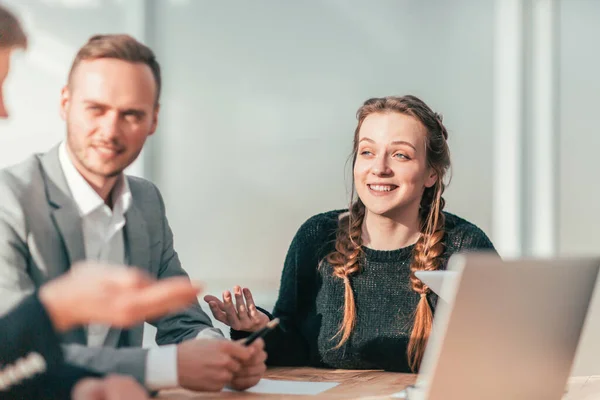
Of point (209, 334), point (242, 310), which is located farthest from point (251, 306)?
point (209, 334)

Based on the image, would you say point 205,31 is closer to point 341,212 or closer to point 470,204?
point 341,212

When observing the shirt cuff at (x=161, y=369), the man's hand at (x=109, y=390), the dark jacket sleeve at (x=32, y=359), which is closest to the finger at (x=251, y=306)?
the shirt cuff at (x=161, y=369)

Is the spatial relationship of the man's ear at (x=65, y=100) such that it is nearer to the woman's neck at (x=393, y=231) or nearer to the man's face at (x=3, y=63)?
the man's face at (x=3, y=63)

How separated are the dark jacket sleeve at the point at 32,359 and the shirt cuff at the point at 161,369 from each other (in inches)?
5.0

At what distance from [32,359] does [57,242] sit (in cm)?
36

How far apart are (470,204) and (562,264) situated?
6.35 ft

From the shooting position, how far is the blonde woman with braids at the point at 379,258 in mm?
2092

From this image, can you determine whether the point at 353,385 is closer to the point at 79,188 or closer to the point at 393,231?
the point at 393,231

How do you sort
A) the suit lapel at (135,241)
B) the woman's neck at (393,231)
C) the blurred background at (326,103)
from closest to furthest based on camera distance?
the suit lapel at (135,241)
the woman's neck at (393,231)
the blurred background at (326,103)

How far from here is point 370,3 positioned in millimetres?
3105

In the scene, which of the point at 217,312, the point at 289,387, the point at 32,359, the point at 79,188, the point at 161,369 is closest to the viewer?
the point at 32,359

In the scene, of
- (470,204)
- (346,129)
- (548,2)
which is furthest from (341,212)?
(548,2)

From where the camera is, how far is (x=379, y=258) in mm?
2195

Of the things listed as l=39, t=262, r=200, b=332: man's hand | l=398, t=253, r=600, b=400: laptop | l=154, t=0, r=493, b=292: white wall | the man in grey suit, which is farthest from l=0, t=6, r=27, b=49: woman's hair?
l=154, t=0, r=493, b=292: white wall
